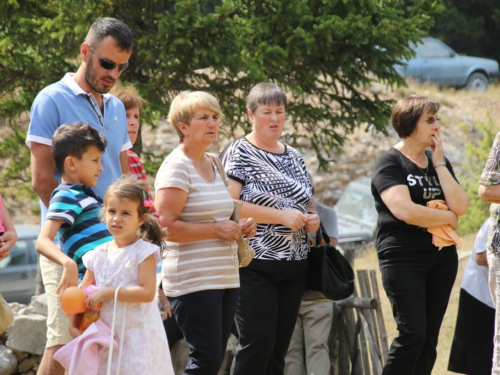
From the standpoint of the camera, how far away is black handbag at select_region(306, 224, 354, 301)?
4812mm

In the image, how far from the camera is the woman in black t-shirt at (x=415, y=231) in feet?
15.4

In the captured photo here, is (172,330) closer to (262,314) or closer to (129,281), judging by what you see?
(262,314)

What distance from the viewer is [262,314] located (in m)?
4.55

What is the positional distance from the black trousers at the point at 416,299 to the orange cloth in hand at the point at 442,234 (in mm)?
80

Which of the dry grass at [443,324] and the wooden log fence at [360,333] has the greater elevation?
the wooden log fence at [360,333]

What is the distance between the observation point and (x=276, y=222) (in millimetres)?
4562

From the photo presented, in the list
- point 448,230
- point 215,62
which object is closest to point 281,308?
point 448,230

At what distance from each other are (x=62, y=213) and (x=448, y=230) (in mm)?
2513

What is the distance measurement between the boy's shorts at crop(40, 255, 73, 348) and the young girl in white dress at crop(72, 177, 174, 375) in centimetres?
21

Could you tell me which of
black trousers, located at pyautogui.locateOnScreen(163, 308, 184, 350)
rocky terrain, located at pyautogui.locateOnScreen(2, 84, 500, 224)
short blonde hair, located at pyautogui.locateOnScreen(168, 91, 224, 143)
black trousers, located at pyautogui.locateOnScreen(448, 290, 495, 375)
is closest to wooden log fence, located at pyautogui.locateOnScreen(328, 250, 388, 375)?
black trousers, located at pyautogui.locateOnScreen(448, 290, 495, 375)

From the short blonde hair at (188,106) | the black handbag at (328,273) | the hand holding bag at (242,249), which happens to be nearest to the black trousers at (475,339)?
the black handbag at (328,273)

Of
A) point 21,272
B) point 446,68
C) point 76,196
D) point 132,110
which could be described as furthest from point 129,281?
point 446,68

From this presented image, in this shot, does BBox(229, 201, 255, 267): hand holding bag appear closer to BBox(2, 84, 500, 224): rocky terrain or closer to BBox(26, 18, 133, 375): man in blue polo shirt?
BBox(26, 18, 133, 375): man in blue polo shirt

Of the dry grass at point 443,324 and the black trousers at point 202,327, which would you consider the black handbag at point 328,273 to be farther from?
the dry grass at point 443,324
